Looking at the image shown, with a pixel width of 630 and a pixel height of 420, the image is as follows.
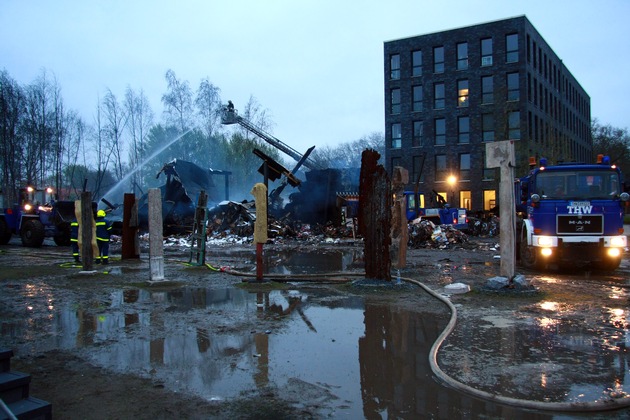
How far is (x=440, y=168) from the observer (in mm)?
42844

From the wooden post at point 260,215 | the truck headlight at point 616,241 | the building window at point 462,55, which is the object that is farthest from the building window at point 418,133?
the wooden post at point 260,215

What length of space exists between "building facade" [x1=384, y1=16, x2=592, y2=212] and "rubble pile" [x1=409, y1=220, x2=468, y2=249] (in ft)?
67.2

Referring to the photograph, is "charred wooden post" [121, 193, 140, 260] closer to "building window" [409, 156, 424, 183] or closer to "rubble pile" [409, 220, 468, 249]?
"rubble pile" [409, 220, 468, 249]

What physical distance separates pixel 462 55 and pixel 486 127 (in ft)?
22.8

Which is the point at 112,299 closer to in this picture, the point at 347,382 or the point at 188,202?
the point at 347,382

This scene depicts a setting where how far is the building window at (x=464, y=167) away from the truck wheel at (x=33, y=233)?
32542mm

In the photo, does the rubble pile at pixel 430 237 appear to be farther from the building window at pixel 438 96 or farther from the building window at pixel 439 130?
the building window at pixel 438 96

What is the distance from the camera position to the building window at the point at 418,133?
143ft

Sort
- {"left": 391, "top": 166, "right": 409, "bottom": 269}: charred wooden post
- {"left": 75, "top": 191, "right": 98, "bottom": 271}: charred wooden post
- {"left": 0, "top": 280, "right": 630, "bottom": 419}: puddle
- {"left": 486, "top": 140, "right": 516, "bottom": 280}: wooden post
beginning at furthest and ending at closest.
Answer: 1. {"left": 391, "top": 166, "right": 409, "bottom": 269}: charred wooden post
2. {"left": 75, "top": 191, "right": 98, "bottom": 271}: charred wooden post
3. {"left": 486, "top": 140, "right": 516, "bottom": 280}: wooden post
4. {"left": 0, "top": 280, "right": 630, "bottom": 419}: puddle

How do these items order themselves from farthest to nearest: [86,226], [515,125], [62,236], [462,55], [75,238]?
[462,55]
[515,125]
[62,236]
[75,238]
[86,226]

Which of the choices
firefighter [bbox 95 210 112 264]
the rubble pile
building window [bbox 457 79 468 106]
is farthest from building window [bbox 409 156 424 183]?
firefighter [bbox 95 210 112 264]

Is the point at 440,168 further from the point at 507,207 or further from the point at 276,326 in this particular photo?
the point at 276,326

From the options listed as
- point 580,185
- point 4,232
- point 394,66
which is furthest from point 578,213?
point 394,66

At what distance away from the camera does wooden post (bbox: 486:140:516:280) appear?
8609 millimetres
